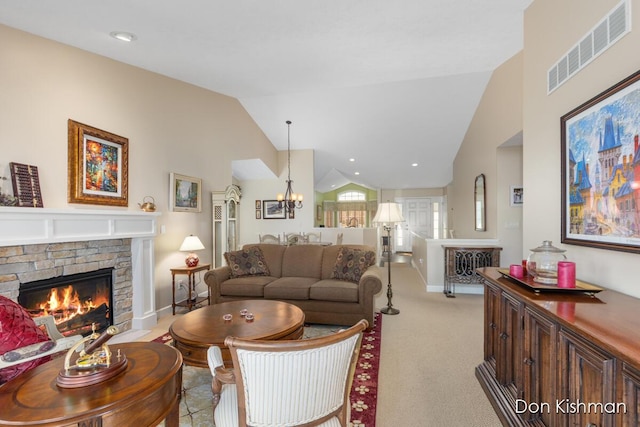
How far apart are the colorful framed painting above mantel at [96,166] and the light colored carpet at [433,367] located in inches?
130

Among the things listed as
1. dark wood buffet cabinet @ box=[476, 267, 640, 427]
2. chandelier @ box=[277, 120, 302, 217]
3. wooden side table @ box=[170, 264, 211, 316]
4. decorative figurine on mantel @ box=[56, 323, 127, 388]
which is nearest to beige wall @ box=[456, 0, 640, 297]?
dark wood buffet cabinet @ box=[476, 267, 640, 427]

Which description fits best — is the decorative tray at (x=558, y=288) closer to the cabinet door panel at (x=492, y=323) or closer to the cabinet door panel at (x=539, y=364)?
the cabinet door panel at (x=539, y=364)

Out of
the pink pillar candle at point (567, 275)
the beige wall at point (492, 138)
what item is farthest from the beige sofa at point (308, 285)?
the beige wall at point (492, 138)

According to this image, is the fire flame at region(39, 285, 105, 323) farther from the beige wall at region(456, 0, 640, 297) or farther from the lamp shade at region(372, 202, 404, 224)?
the beige wall at region(456, 0, 640, 297)

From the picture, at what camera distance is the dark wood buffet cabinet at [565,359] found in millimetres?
998

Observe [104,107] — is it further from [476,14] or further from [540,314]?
[540,314]

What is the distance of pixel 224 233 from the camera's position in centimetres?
520

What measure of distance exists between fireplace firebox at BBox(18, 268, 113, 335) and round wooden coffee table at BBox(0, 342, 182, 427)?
1812mm

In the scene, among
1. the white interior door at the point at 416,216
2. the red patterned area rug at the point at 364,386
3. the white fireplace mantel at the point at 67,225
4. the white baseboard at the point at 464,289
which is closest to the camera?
the red patterned area rug at the point at 364,386

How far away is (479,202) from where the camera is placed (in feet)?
18.8

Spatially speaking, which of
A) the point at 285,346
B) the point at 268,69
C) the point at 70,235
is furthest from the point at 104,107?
the point at 285,346

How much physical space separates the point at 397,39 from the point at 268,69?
159 cm

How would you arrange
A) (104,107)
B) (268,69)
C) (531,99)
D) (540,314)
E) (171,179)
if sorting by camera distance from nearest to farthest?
(540,314), (531,99), (104,107), (268,69), (171,179)

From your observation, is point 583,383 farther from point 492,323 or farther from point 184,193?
point 184,193
